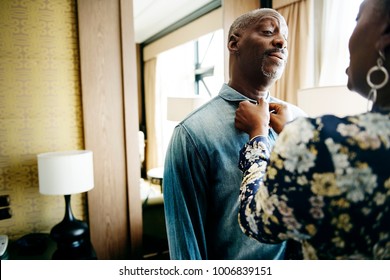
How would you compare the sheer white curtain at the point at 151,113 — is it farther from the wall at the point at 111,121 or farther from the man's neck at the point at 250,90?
the man's neck at the point at 250,90

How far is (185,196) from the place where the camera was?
2.27 feet

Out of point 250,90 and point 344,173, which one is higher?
point 250,90

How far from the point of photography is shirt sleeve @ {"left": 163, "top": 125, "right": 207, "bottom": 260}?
682 mm

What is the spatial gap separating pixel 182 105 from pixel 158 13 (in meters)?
0.96

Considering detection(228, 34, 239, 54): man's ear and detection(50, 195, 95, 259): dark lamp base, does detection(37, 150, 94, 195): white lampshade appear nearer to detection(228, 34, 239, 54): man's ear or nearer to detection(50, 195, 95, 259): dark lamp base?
detection(50, 195, 95, 259): dark lamp base

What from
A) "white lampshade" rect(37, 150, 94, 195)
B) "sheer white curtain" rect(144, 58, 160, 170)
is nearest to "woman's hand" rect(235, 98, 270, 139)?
"white lampshade" rect(37, 150, 94, 195)

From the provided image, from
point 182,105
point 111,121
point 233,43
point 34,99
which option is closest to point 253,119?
point 233,43

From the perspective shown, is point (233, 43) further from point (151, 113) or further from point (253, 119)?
point (151, 113)

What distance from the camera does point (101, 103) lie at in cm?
156

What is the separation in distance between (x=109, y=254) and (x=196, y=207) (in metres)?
1.17

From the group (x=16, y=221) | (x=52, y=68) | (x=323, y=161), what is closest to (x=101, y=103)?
(x=52, y=68)

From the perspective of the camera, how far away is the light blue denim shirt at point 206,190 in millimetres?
680

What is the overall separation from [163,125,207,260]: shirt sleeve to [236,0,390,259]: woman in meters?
0.26

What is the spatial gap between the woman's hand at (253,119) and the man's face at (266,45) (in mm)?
91
